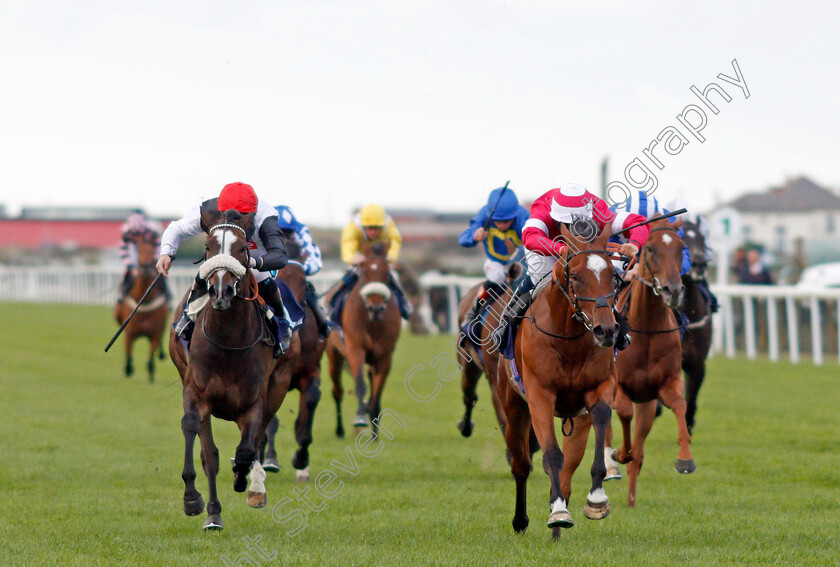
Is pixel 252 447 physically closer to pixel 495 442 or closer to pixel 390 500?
pixel 390 500

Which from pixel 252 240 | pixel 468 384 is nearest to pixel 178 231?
pixel 252 240

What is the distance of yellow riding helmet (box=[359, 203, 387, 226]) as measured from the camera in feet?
33.3

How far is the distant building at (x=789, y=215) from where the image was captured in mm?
56188

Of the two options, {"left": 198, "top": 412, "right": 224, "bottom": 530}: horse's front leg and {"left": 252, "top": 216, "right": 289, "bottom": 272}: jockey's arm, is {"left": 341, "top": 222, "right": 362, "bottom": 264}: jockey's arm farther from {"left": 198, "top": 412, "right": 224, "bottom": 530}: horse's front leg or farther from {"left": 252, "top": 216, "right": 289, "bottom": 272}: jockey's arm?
{"left": 198, "top": 412, "right": 224, "bottom": 530}: horse's front leg

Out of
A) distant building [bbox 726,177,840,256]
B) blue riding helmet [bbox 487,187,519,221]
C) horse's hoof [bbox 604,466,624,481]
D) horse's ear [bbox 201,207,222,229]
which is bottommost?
horse's hoof [bbox 604,466,624,481]

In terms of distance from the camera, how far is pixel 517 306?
6.25 m

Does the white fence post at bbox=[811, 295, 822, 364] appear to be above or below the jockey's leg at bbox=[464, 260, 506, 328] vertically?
below

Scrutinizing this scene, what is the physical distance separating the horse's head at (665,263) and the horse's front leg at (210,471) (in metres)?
2.71

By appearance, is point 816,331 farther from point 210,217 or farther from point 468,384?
point 210,217

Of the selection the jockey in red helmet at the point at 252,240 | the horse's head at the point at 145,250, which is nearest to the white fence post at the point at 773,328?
the horse's head at the point at 145,250

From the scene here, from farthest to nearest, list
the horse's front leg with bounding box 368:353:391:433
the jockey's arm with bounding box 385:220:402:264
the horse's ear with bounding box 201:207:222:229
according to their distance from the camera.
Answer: the jockey's arm with bounding box 385:220:402:264
the horse's front leg with bounding box 368:353:391:433
the horse's ear with bounding box 201:207:222:229

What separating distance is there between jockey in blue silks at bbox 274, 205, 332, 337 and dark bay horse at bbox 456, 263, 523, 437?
40.3 inches

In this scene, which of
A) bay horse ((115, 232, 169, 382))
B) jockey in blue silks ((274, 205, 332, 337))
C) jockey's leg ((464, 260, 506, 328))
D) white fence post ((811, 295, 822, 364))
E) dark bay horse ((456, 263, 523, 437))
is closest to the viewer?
dark bay horse ((456, 263, 523, 437))

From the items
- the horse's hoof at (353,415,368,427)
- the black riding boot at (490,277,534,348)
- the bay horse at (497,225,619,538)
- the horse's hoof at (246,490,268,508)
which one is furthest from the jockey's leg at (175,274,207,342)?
the horse's hoof at (353,415,368,427)
